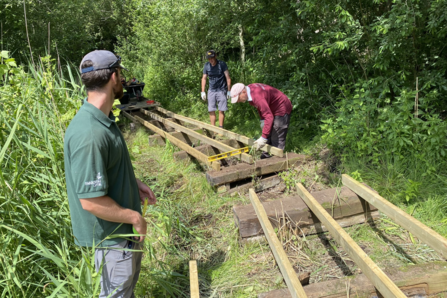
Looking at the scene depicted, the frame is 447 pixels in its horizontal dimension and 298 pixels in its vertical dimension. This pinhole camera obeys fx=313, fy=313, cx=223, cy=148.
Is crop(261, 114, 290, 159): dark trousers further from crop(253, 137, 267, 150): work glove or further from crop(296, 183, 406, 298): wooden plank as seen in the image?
crop(296, 183, 406, 298): wooden plank

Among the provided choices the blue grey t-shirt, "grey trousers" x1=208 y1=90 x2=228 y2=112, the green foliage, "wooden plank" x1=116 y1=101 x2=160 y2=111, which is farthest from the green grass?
the green foliage

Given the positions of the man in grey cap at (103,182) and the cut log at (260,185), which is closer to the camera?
the man in grey cap at (103,182)

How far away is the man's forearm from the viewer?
1679 millimetres

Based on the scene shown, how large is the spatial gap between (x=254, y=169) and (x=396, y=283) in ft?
7.79

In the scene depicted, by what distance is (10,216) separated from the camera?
1974mm

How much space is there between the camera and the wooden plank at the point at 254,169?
429 centimetres

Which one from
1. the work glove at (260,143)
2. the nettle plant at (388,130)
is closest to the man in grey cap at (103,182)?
the work glove at (260,143)

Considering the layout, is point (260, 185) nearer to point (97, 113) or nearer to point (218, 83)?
point (97, 113)

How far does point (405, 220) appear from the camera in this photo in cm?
264

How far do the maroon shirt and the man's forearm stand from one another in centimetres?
313

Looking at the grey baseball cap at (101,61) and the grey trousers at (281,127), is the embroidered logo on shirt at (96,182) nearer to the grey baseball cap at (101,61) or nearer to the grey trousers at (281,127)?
the grey baseball cap at (101,61)

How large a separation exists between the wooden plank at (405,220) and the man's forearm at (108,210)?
2192 mm

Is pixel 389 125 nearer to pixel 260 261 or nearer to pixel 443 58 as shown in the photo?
pixel 443 58

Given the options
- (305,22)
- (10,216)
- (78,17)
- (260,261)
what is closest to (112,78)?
(10,216)
